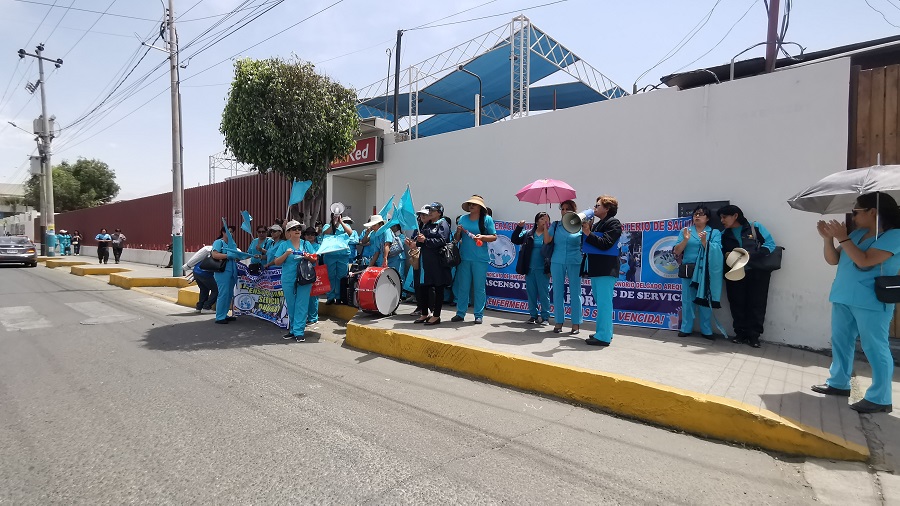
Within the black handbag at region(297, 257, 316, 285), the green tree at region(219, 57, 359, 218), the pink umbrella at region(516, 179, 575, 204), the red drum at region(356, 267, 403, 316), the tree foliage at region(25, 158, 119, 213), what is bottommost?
the red drum at region(356, 267, 403, 316)

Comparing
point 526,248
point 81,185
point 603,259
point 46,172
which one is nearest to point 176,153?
point 526,248

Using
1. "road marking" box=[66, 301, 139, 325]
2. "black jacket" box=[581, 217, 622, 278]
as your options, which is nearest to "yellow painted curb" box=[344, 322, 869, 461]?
"black jacket" box=[581, 217, 622, 278]

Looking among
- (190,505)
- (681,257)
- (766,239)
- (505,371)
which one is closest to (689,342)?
(681,257)

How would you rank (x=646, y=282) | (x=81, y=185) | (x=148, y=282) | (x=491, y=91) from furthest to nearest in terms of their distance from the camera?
(x=81, y=185), (x=491, y=91), (x=148, y=282), (x=646, y=282)

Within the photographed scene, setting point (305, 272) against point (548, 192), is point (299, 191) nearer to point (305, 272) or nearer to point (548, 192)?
point (305, 272)

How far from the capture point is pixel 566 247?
5.86 m

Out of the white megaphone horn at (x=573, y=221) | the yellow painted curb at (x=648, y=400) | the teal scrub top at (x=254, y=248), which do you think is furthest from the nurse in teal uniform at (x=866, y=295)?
the teal scrub top at (x=254, y=248)

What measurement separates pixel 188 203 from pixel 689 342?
19.9 m

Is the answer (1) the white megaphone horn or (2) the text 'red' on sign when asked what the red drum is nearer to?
(1) the white megaphone horn

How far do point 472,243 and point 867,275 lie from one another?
4162 mm

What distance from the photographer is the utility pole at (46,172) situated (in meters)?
26.3

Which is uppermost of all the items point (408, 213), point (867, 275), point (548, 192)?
point (548, 192)

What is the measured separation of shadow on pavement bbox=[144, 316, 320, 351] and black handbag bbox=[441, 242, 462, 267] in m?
2.26

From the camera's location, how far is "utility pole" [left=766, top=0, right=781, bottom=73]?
6547 millimetres
